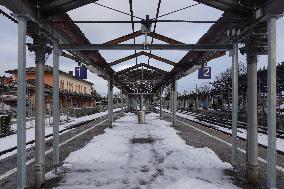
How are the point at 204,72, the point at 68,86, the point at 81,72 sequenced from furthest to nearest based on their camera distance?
the point at 68,86
the point at 81,72
the point at 204,72

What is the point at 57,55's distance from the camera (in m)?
8.79

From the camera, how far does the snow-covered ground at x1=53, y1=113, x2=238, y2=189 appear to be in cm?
662

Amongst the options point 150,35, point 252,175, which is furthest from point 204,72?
point 252,175

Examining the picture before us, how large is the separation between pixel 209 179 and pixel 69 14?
474 centimetres

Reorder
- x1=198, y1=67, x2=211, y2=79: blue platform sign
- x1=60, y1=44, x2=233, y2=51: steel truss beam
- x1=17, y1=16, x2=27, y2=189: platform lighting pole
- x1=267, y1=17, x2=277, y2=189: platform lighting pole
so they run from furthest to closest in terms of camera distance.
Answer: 1. x1=198, y1=67, x2=211, y2=79: blue platform sign
2. x1=60, y1=44, x2=233, y2=51: steel truss beam
3. x1=267, y1=17, x2=277, y2=189: platform lighting pole
4. x1=17, y1=16, x2=27, y2=189: platform lighting pole

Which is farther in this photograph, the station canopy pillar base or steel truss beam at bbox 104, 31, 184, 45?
steel truss beam at bbox 104, 31, 184, 45

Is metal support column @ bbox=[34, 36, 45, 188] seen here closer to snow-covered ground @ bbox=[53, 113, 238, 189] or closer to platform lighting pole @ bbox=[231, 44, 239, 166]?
snow-covered ground @ bbox=[53, 113, 238, 189]

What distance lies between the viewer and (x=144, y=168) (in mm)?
8125

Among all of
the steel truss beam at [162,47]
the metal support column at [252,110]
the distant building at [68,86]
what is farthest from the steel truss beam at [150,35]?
the distant building at [68,86]

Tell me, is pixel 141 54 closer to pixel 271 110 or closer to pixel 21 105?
pixel 271 110

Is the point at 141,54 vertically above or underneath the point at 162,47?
above

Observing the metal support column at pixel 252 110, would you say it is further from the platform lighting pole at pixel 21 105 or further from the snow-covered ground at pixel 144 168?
the platform lighting pole at pixel 21 105

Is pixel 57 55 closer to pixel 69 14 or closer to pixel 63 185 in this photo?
pixel 69 14

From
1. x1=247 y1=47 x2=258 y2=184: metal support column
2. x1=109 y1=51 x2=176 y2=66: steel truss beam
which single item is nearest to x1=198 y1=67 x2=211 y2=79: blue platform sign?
x1=109 y1=51 x2=176 y2=66: steel truss beam
